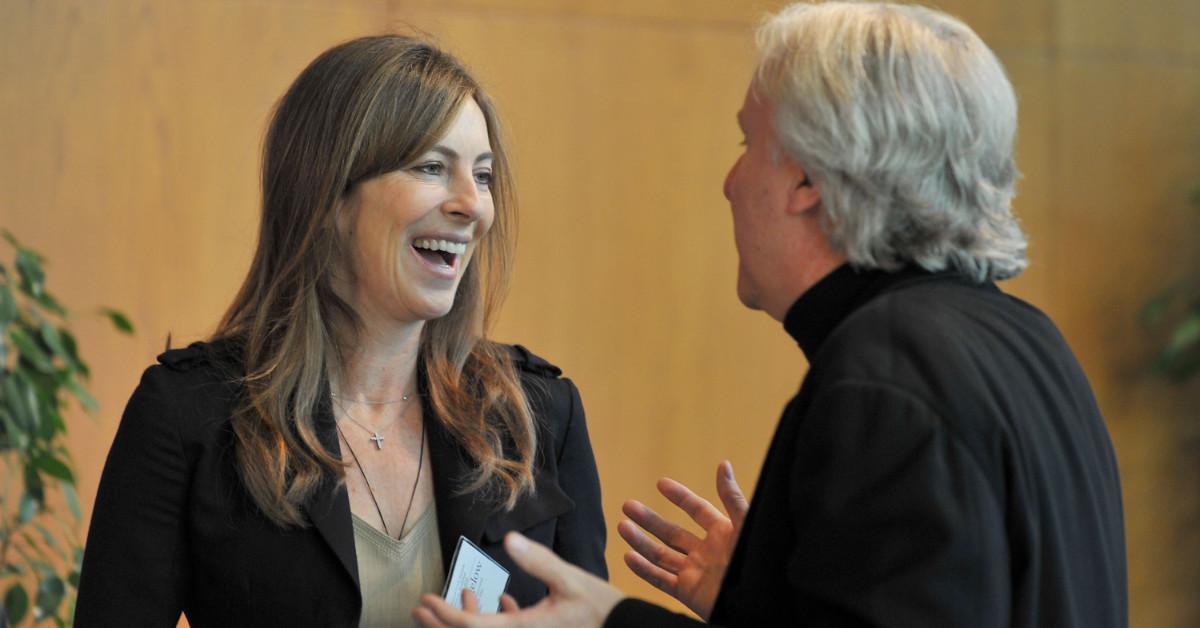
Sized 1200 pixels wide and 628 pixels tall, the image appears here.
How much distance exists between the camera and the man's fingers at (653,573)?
1.94 meters

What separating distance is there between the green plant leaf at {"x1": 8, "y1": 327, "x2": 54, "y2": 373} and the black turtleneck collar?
2.01 metres

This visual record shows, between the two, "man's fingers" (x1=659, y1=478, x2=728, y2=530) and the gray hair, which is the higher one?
the gray hair

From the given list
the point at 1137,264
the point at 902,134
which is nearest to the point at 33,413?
the point at 902,134

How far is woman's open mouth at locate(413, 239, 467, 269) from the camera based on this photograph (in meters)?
2.18

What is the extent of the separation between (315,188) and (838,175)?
100 centimetres

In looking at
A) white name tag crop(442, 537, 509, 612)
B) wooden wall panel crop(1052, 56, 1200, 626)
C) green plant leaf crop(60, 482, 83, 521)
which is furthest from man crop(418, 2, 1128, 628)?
wooden wall panel crop(1052, 56, 1200, 626)

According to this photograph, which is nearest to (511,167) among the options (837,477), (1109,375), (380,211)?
(380,211)

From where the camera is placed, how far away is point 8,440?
9.33ft

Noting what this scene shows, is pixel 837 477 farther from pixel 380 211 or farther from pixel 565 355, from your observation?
pixel 565 355

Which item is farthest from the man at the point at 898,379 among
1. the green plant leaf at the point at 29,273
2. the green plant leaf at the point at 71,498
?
the green plant leaf at the point at 29,273

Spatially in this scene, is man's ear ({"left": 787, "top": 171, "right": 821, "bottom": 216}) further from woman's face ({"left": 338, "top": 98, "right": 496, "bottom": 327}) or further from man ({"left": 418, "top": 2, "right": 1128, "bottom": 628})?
woman's face ({"left": 338, "top": 98, "right": 496, "bottom": 327})

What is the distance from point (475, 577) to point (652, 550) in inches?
10.6

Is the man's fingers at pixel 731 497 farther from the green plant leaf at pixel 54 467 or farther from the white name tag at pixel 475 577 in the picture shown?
the green plant leaf at pixel 54 467

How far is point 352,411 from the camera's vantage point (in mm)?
2201
